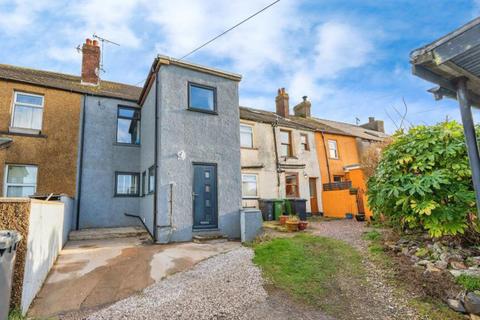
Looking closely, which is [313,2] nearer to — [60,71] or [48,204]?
[48,204]

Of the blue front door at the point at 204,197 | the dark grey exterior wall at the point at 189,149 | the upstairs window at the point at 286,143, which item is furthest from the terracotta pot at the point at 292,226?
the upstairs window at the point at 286,143

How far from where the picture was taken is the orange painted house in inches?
558

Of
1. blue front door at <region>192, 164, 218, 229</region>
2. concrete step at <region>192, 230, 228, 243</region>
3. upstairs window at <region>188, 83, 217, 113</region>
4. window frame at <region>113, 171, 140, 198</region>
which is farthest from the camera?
window frame at <region>113, 171, 140, 198</region>

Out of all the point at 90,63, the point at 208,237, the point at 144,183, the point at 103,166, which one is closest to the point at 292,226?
the point at 208,237

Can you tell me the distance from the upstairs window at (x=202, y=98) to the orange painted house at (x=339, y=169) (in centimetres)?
824

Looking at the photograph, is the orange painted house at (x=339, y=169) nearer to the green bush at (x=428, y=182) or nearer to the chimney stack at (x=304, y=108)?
the chimney stack at (x=304, y=108)

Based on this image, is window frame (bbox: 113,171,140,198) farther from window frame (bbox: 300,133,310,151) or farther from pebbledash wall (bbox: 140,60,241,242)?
window frame (bbox: 300,133,310,151)

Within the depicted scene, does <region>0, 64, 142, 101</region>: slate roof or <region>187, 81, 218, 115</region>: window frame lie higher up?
<region>0, 64, 142, 101</region>: slate roof

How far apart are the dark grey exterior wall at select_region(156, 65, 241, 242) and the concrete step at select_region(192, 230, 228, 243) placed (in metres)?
0.20

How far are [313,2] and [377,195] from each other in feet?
18.4

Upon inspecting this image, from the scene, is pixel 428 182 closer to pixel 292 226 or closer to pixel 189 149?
pixel 292 226

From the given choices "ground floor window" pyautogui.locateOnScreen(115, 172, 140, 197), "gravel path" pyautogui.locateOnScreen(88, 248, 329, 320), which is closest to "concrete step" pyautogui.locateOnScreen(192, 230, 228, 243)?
"gravel path" pyautogui.locateOnScreen(88, 248, 329, 320)

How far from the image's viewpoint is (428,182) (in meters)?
5.00

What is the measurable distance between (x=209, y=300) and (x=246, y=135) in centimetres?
1084
